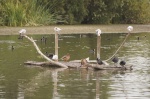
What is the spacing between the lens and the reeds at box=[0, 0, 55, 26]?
150 ft

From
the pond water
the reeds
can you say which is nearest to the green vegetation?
the reeds

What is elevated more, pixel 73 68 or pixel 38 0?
pixel 38 0

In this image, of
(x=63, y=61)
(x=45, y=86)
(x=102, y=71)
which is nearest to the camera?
(x=45, y=86)

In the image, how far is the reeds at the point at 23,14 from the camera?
4572cm

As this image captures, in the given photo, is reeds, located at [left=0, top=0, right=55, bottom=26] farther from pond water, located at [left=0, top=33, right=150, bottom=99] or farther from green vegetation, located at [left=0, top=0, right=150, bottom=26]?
pond water, located at [left=0, top=33, right=150, bottom=99]

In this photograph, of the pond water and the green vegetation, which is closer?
the pond water

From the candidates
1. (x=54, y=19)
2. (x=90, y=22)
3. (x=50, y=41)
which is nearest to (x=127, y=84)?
(x=50, y=41)

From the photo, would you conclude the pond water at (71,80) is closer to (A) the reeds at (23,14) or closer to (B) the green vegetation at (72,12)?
(A) the reeds at (23,14)

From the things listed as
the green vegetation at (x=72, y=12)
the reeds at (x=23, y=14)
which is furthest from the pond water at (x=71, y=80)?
the green vegetation at (x=72, y=12)

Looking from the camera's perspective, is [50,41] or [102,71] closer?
[102,71]

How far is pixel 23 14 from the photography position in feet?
149

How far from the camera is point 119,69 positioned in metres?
20.0

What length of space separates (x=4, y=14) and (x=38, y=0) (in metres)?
5.86

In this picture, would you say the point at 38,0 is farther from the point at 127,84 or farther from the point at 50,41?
the point at 127,84
